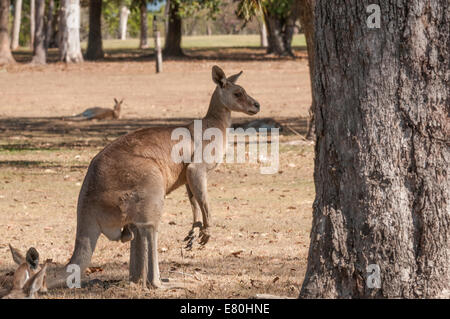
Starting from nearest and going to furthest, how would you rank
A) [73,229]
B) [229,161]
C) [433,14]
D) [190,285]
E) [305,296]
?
1. [433,14]
2. [305,296]
3. [190,285]
4. [73,229]
5. [229,161]

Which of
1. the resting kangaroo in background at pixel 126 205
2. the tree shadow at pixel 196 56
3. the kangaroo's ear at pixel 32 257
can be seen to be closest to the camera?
the kangaroo's ear at pixel 32 257

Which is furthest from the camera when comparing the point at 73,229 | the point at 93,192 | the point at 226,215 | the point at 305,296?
the point at 226,215

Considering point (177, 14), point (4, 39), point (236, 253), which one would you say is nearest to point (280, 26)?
point (177, 14)

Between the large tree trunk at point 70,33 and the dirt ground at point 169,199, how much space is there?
995cm

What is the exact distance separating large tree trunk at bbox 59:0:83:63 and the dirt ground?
32.6ft

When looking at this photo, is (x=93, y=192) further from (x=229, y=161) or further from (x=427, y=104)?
(x=229, y=161)

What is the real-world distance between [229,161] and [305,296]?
843 centimetres

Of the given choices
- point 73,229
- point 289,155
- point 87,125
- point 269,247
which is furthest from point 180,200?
point 87,125

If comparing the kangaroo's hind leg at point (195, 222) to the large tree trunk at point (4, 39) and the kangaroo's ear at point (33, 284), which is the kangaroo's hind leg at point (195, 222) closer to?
the kangaroo's ear at point (33, 284)

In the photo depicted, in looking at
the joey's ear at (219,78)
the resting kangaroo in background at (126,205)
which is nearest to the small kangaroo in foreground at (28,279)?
the resting kangaroo in background at (126,205)

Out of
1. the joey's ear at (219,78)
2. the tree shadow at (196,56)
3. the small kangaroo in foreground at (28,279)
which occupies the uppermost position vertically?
the joey's ear at (219,78)

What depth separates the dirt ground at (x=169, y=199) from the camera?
651 cm

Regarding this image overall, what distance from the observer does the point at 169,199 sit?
1051 cm
